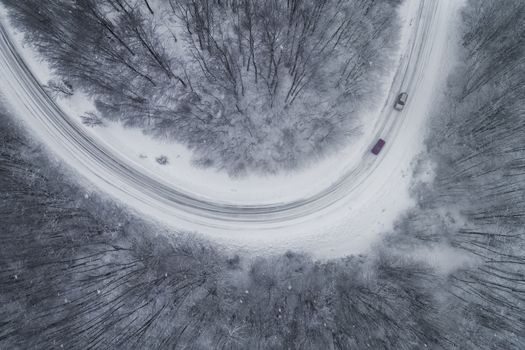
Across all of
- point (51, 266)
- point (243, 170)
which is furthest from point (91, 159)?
point (243, 170)

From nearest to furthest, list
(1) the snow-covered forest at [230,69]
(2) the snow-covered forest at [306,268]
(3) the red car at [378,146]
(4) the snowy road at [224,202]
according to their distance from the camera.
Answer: (2) the snow-covered forest at [306,268]
(1) the snow-covered forest at [230,69]
(3) the red car at [378,146]
(4) the snowy road at [224,202]

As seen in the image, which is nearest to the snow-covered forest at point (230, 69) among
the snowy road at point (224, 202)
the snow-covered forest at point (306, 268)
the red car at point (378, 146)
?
the red car at point (378, 146)

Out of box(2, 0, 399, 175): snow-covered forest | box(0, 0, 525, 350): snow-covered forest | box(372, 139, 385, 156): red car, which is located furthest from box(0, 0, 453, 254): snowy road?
box(2, 0, 399, 175): snow-covered forest

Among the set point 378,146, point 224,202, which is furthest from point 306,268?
point 378,146

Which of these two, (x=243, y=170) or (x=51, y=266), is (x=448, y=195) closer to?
(x=243, y=170)

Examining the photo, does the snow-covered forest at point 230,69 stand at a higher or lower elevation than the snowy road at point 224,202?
higher

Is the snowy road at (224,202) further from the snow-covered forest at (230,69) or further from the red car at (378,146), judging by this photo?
the snow-covered forest at (230,69)

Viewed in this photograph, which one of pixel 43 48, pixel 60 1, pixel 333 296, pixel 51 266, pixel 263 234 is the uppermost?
pixel 60 1
